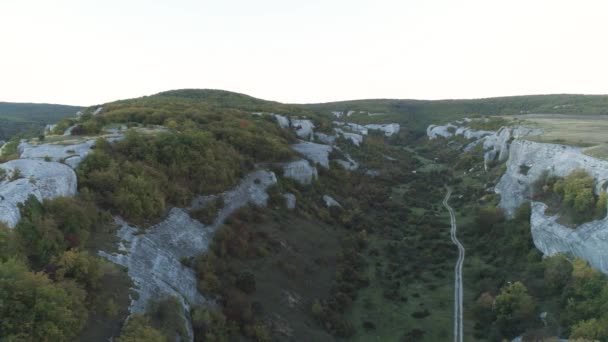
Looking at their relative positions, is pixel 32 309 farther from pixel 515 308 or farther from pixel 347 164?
pixel 347 164

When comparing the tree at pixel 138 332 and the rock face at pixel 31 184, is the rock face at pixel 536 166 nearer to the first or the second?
the tree at pixel 138 332

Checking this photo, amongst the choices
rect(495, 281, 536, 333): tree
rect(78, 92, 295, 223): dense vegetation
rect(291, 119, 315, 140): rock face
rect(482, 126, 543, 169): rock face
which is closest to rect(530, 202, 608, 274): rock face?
rect(495, 281, 536, 333): tree

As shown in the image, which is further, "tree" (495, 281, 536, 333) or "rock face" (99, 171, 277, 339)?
"tree" (495, 281, 536, 333)

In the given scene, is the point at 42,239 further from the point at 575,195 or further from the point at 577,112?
the point at 577,112

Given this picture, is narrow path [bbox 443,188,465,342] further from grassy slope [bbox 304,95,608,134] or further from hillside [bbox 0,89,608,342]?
grassy slope [bbox 304,95,608,134]

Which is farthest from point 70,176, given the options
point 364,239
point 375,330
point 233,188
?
point 364,239

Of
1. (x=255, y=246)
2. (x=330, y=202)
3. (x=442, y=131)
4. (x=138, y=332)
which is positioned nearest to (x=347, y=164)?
(x=330, y=202)

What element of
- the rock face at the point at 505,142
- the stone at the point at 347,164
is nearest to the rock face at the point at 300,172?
the stone at the point at 347,164
